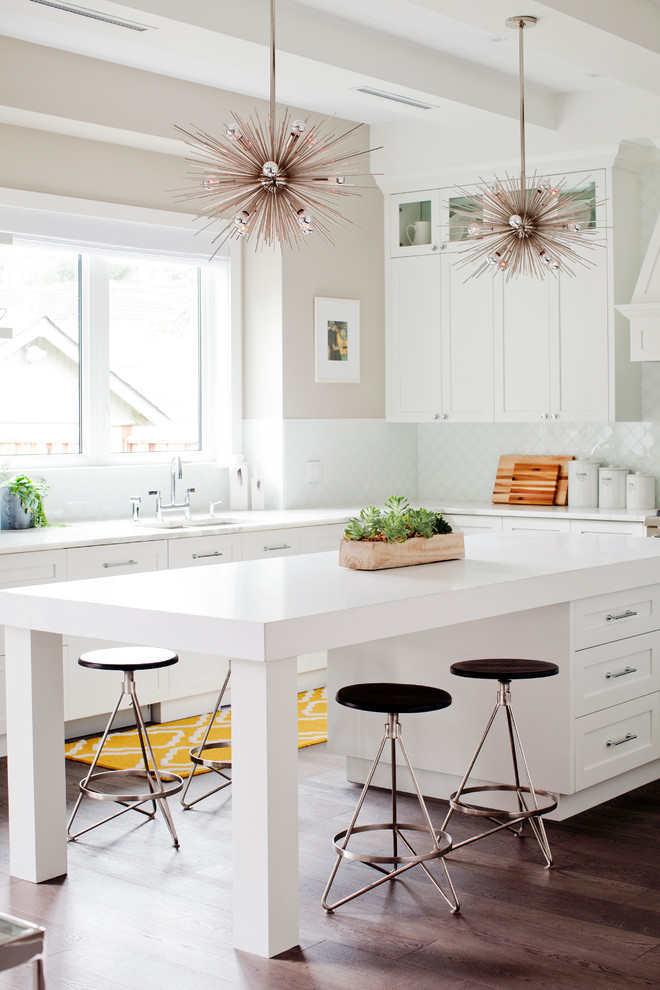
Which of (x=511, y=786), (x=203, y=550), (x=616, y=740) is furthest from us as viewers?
(x=203, y=550)

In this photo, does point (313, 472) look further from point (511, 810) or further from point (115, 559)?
point (511, 810)

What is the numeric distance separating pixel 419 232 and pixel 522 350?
98cm

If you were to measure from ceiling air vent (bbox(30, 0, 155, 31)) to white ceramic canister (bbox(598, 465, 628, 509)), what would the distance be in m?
3.41

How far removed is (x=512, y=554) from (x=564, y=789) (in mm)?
884

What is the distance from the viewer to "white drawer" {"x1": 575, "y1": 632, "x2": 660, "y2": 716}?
3961mm

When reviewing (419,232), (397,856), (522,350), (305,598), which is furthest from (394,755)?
(419,232)

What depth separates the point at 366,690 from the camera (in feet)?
11.3

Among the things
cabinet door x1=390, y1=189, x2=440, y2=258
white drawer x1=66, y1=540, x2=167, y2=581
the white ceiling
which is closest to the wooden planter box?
white drawer x1=66, y1=540, x2=167, y2=581

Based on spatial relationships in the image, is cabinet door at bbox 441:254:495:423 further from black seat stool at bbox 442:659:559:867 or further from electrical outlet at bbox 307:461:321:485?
black seat stool at bbox 442:659:559:867

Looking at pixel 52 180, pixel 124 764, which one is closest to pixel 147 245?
pixel 52 180

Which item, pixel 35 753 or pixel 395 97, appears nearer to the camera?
pixel 35 753

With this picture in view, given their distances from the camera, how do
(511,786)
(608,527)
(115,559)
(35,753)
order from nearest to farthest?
(35,753) → (511,786) → (115,559) → (608,527)

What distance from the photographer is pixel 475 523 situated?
6492 mm

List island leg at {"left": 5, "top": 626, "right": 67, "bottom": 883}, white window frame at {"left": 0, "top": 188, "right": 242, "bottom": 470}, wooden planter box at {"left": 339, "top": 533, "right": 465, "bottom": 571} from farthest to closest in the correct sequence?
white window frame at {"left": 0, "top": 188, "right": 242, "bottom": 470}, wooden planter box at {"left": 339, "top": 533, "right": 465, "bottom": 571}, island leg at {"left": 5, "top": 626, "right": 67, "bottom": 883}
